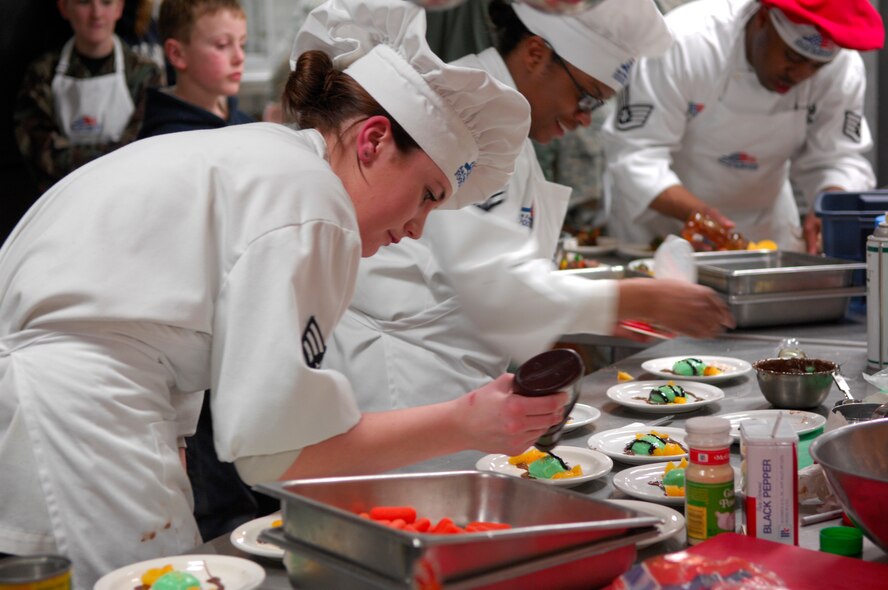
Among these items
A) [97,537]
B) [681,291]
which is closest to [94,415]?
[97,537]

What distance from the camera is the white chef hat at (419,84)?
172 centimetres

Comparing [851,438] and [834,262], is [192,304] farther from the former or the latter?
[834,262]

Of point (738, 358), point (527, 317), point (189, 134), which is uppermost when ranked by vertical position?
point (189, 134)

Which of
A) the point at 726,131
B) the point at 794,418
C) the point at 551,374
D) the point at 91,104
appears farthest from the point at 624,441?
the point at 91,104

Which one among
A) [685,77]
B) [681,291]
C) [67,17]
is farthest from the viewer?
[67,17]

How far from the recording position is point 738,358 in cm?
265

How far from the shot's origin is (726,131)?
13.4 feet

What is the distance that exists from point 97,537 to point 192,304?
1.20ft

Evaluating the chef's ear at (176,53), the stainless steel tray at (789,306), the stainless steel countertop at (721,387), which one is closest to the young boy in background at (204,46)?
the chef's ear at (176,53)

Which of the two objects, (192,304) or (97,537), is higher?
(192,304)

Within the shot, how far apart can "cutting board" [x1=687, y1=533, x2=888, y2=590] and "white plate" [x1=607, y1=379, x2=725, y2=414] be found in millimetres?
810

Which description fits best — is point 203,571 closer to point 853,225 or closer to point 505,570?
point 505,570

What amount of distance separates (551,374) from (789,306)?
5.51 ft

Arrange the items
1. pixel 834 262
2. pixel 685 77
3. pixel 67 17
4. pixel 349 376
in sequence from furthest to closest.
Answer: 1. pixel 67 17
2. pixel 685 77
3. pixel 834 262
4. pixel 349 376
